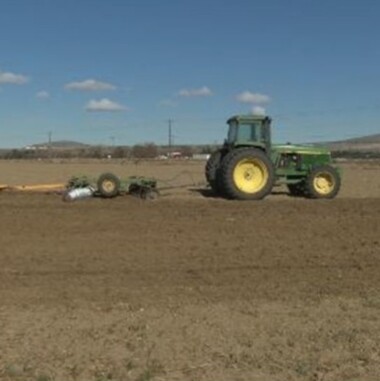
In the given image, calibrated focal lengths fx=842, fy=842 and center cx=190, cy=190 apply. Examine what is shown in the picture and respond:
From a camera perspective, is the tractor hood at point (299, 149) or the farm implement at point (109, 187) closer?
the farm implement at point (109, 187)

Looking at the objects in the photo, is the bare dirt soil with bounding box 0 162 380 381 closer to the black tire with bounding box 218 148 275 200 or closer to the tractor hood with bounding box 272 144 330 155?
the black tire with bounding box 218 148 275 200

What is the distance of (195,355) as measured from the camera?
6.75 meters

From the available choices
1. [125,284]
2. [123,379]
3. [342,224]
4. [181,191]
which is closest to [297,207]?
[342,224]

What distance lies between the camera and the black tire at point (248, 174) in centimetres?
2144

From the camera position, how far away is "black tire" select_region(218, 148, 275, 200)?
21438mm

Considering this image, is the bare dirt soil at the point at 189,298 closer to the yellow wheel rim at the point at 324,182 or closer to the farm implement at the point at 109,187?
the farm implement at the point at 109,187

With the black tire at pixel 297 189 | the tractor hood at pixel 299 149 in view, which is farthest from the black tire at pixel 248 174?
the black tire at pixel 297 189

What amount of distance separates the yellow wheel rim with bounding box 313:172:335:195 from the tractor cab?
166 cm

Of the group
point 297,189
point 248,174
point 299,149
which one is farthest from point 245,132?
point 297,189

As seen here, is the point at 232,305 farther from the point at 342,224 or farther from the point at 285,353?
the point at 342,224

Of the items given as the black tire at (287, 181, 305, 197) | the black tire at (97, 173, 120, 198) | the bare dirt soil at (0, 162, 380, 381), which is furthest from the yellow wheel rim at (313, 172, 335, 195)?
the bare dirt soil at (0, 162, 380, 381)

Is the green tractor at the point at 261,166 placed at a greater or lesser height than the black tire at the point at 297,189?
greater

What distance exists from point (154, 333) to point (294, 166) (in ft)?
52.8

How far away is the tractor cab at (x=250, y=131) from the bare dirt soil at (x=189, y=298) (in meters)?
6.41
